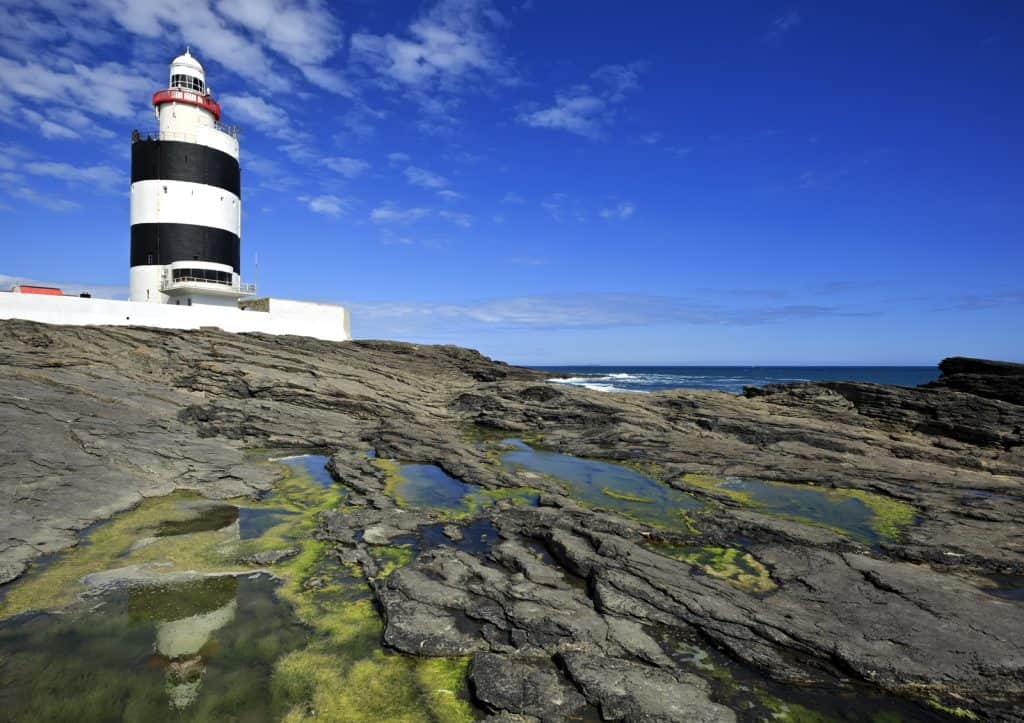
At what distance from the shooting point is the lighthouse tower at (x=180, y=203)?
33938 millimetres

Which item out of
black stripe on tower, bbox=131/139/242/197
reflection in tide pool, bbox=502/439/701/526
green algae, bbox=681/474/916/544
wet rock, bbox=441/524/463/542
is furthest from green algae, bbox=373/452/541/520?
black stripe on tower, bbox=131/139/242/197

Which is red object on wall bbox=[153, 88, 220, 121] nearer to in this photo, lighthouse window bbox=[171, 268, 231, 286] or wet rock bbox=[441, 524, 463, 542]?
lighthouse window bbox=[171, 268, 231, 286]

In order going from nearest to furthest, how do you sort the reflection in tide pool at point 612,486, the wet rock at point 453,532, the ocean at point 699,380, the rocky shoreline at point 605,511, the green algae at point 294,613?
the green algae at point 294,613 < the rocky shoreline at point 605,511 < the wet rock at point 453,532 < the reflection in tide pool at point 612,486 < the ocean at point 699,380

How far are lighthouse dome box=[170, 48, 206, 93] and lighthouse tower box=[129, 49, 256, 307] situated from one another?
59mm

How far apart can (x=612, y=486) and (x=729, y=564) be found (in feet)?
22.9

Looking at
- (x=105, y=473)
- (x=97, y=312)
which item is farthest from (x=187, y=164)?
(x=105, y=473)

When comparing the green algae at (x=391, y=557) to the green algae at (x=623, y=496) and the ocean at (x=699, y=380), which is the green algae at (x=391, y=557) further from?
the ocean at (x=699, y=380)

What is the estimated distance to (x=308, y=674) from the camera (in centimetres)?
745

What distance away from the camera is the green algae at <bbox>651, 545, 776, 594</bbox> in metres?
10.7

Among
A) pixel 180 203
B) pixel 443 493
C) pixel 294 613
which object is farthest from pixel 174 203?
pixel 294 613

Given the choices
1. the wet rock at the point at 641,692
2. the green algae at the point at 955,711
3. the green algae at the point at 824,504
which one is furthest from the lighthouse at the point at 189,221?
the green algae at the point at 955,711

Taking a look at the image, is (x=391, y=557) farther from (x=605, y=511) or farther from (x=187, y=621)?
(x=605, y=511)

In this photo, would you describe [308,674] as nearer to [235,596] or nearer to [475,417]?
[235,596]

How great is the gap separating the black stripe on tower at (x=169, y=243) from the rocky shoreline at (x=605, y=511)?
6410 millimetres
